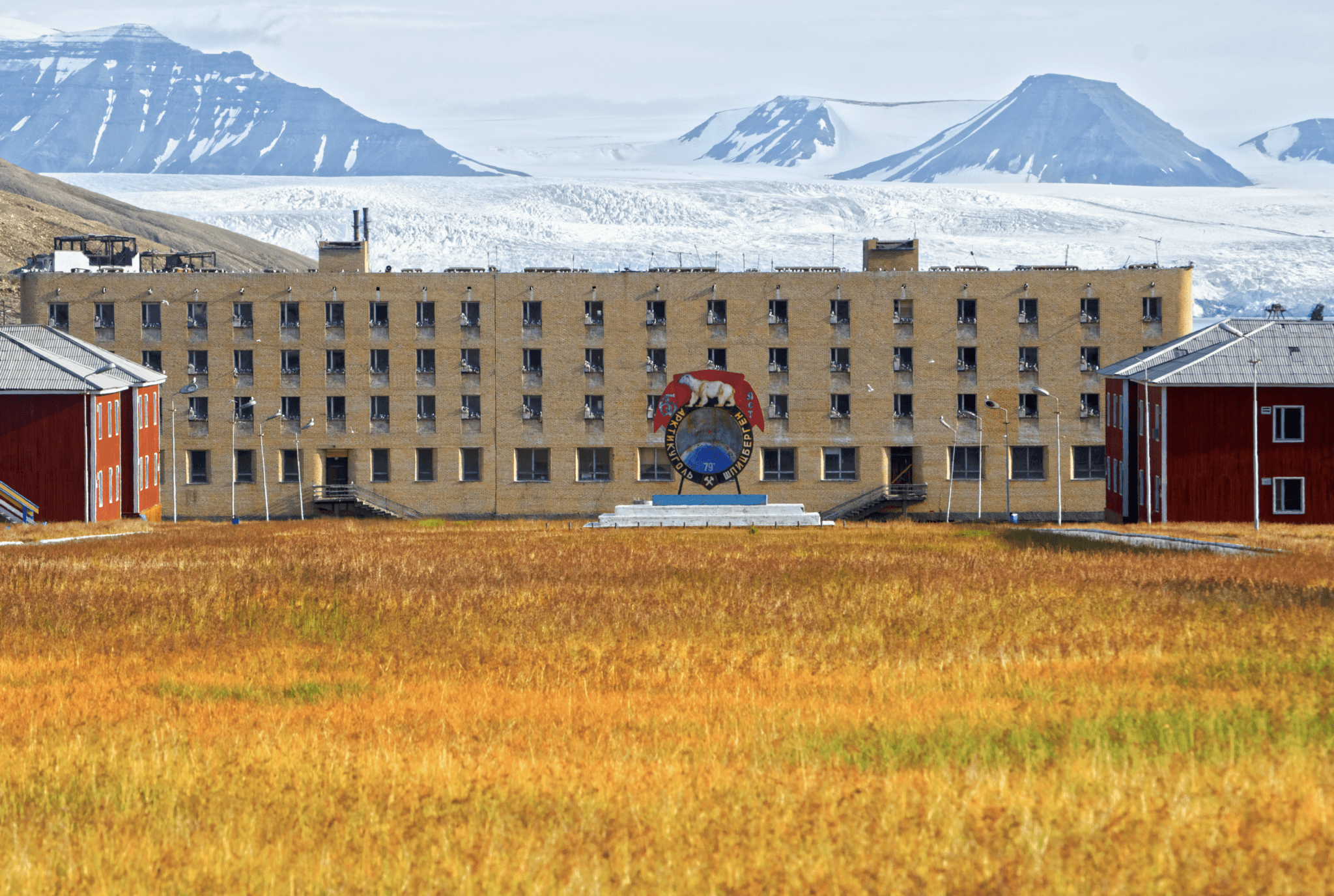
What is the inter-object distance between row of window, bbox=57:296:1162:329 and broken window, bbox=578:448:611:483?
8.55 meters

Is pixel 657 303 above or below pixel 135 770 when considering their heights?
above

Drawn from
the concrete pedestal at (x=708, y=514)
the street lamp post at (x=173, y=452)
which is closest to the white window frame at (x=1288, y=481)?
the concrete pedestal at (x=708, y=514)

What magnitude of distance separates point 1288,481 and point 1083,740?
58.8m

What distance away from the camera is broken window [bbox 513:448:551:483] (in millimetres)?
98375

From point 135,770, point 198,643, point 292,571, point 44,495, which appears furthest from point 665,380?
point 135,770

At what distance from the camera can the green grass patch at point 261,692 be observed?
18547mm

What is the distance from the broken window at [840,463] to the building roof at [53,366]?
143 feet

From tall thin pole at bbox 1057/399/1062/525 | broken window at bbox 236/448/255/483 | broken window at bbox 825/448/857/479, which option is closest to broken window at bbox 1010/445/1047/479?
tall thin pole at bbox 1057/399/1062/525

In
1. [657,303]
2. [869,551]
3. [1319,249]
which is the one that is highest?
[1319,249]

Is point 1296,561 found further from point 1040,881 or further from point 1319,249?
point 1319,249

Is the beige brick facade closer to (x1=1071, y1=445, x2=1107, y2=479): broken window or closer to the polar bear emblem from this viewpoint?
(x1=1071, y1=445, x2=1107, y2=479): broken window

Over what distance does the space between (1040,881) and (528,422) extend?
292ft

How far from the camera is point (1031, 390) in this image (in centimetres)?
9800

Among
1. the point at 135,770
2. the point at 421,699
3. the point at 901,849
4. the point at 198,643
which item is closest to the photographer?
the point at 901,849
